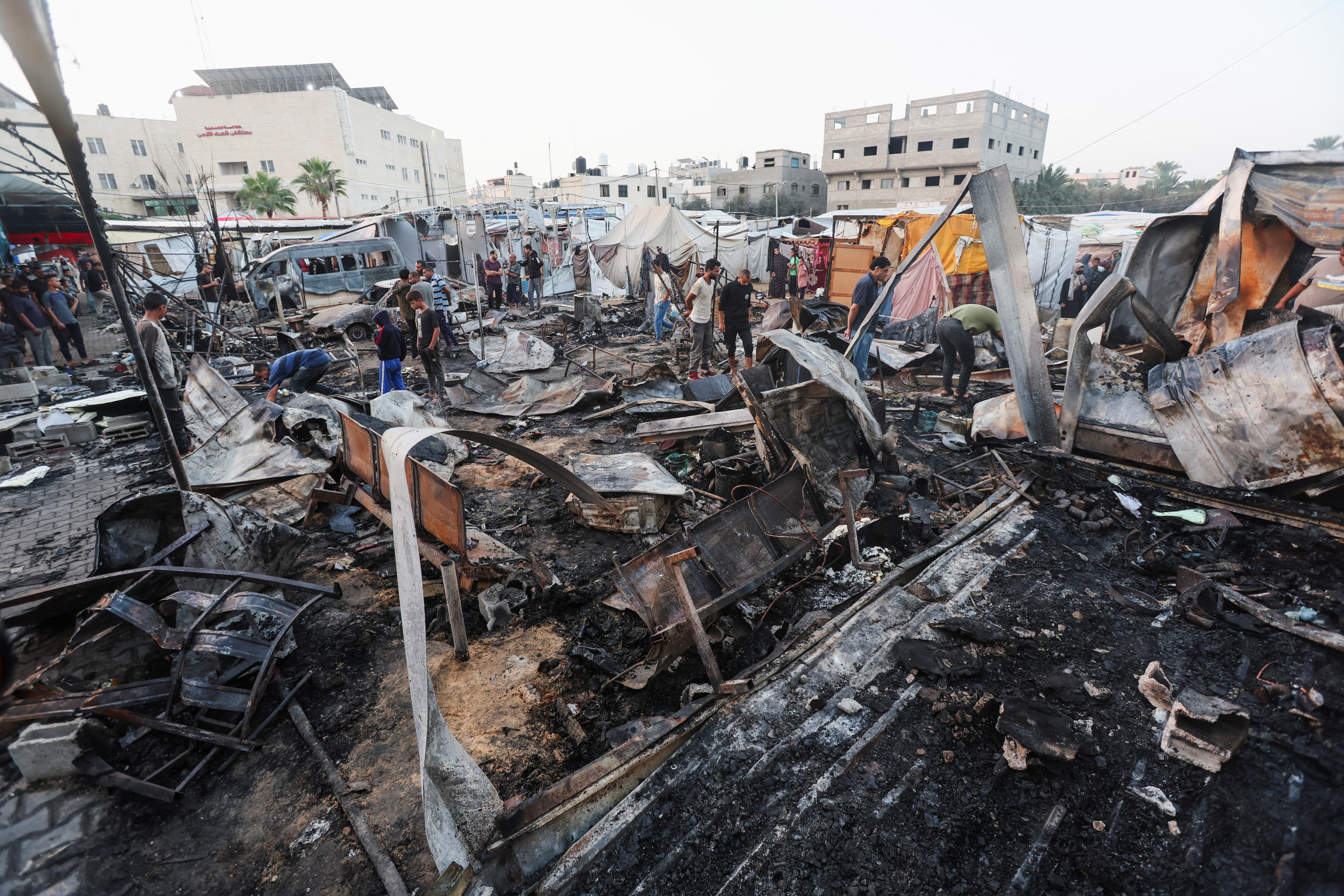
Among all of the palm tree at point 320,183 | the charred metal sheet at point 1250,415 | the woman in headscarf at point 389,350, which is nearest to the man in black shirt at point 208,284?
the woman in headscarf at point 389,350

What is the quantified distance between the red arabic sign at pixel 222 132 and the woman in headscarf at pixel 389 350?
49633mm

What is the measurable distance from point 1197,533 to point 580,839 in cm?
499

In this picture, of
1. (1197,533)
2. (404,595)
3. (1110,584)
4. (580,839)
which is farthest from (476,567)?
(1197,533)

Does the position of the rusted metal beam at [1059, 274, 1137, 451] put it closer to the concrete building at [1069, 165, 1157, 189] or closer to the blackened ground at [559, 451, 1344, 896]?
the blackened ground at [559, 451, 1344, 896]

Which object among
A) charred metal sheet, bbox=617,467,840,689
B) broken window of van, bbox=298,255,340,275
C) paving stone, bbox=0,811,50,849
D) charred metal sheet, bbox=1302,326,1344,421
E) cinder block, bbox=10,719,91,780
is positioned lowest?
paving stone, bbox=0,811,50,849

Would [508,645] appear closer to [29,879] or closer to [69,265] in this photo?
[29,879]

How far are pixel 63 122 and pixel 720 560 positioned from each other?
4.78 meters

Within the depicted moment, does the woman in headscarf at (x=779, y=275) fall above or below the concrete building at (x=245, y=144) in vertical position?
below

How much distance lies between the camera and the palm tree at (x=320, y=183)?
35.2 meters

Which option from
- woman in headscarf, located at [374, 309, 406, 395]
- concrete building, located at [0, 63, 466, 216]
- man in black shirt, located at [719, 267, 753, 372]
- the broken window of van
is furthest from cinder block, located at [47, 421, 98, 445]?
concrete building, located at [0, 63, 466, 216]

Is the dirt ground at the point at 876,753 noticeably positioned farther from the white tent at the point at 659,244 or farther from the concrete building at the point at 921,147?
the concrete building at the point at 921,147

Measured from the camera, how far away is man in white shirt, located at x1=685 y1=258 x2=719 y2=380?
9.55 m

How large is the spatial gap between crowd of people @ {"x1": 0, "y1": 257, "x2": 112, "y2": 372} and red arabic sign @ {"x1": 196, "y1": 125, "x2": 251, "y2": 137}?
1394 inches

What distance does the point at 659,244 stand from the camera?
1755cm
